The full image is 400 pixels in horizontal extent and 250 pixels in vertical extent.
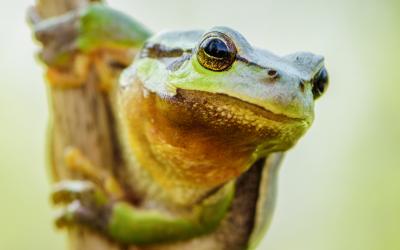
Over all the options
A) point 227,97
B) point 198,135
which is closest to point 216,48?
point 227,97

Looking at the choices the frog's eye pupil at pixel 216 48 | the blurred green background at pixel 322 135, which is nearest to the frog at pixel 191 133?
the frog's eye pupil at pixel 216 48

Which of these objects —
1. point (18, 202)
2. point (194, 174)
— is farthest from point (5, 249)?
point (194, 174)

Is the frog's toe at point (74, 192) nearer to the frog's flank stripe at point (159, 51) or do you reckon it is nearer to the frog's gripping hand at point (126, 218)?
the frog's gripping hand at point (126, 218)

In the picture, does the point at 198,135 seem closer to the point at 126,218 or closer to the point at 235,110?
the point at 235,110

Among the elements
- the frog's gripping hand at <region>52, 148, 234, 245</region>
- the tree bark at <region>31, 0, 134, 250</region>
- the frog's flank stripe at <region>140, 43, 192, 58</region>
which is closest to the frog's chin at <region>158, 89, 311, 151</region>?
the frog's flank stripe at <region>140, 43, 192, 58</region>

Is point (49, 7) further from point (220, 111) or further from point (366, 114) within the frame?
point (366, 114)

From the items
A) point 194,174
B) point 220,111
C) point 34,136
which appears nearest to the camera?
point 220,111
